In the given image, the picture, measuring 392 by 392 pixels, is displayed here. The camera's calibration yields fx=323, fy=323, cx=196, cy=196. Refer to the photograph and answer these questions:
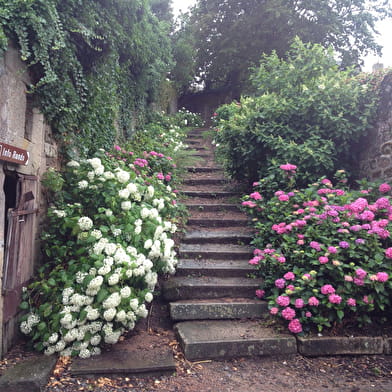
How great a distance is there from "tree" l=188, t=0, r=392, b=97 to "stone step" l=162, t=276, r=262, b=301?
36.4ft

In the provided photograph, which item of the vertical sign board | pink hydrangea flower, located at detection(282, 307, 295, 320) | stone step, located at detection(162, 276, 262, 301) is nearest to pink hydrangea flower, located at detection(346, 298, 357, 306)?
pink hydrangea flower, located at detection(282, 307, 295, 320)

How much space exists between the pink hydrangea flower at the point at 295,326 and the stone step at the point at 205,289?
0.67 metres

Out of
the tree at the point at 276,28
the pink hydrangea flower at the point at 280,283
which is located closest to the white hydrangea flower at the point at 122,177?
the pink hydrangea flower at the point at 280,283

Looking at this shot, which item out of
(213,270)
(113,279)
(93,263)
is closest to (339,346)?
(213,270)

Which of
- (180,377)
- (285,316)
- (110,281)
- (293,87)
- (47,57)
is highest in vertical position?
(293,87)

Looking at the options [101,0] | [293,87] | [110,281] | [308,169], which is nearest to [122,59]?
[101,0]

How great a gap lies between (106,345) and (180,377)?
28.0 inches

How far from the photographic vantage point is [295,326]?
2.89 metres

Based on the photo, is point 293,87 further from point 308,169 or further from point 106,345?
point 106,345

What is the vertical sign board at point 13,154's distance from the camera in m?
2.38

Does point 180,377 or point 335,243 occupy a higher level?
point 335,243

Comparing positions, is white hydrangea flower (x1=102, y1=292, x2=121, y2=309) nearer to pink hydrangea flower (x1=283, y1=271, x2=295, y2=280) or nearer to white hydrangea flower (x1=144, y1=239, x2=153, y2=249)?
white hydrangea flower (x1=144, y1=239, x2=153, y2=249)

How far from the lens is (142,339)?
2.99 meters

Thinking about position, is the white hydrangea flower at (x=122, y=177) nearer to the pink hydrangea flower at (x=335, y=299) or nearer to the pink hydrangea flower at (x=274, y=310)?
the pink hydrangea flower at (x=274, y=310)
